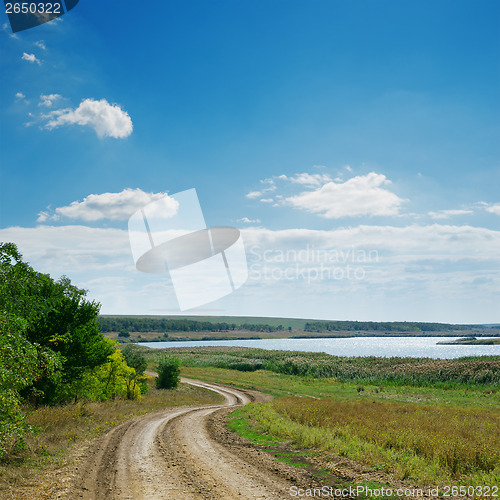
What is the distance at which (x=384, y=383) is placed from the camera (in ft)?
175

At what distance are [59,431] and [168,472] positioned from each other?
9153mm

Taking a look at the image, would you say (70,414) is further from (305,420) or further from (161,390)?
(161,390)

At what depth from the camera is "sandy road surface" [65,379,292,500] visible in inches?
421

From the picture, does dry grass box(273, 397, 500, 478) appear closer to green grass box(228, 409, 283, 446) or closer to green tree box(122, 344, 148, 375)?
green grass box(228, 409, 283, 446)

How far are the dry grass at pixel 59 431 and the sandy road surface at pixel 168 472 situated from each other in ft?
4.35

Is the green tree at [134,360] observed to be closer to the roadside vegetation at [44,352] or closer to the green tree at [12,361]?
the roadside vegetation at [44,352]

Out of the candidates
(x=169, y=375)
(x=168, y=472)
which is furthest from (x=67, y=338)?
(x=169, y=375)

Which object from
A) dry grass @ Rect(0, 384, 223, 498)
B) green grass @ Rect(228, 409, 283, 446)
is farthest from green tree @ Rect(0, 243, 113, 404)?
green grass @ Rect(228, 409, 283, 446)

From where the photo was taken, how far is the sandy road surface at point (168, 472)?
421 inches

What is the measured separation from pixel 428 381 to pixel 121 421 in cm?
4262

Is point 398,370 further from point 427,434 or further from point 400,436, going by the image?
point 400,436

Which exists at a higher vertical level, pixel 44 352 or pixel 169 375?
pixel 44 352

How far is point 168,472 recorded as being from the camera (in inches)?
499

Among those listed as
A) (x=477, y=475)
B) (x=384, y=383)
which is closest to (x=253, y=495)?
(x=477, y=475)
